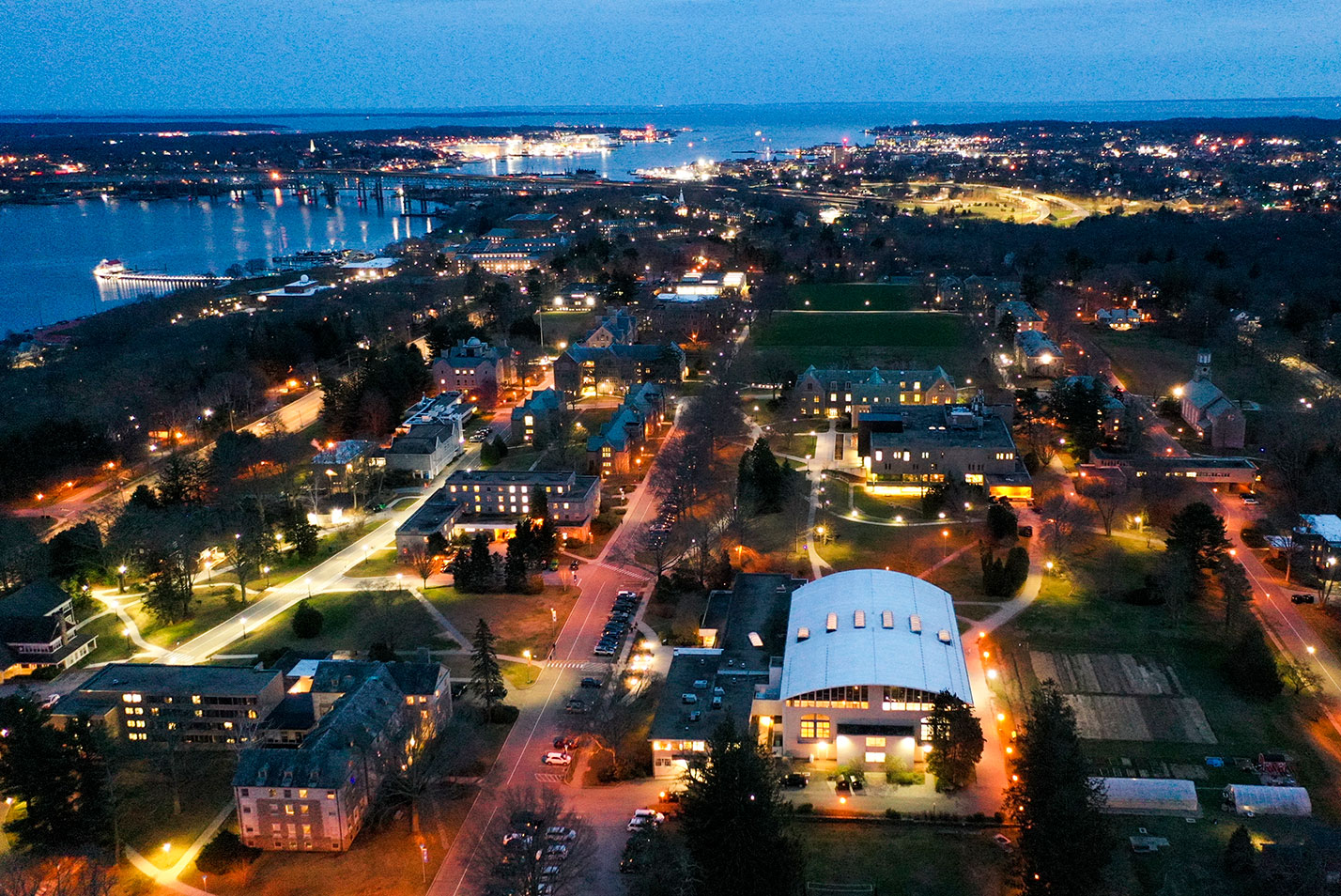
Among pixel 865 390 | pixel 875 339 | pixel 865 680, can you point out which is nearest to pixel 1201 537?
pixel 865 680

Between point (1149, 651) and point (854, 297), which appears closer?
point (1149, 651)

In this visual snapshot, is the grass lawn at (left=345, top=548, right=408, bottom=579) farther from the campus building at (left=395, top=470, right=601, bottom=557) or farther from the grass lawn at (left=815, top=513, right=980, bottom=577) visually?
the grass lawn at (left=815, top=513, right=980, bottom=577)

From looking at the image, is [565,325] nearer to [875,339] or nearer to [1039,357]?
[875,339]

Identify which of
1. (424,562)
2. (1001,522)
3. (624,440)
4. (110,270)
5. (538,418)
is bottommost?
(110,270)

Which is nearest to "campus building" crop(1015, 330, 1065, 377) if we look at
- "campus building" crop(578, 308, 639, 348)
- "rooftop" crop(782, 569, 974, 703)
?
"campus building" crop(578, 308, 639, 348)

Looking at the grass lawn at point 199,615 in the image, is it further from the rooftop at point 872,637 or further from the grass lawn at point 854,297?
the grass lawn at point 854,297

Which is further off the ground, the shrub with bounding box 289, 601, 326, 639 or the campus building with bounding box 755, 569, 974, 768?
the campus building with bounding box 755, 569, 974, 768

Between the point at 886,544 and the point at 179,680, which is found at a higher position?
the point at 179,680
